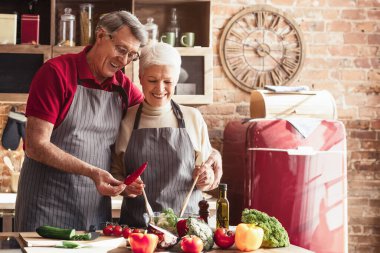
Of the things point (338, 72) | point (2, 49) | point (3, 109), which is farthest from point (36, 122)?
point (338, 72)

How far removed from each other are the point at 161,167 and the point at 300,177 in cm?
172

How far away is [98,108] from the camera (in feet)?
9.61

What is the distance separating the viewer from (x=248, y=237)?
230cm

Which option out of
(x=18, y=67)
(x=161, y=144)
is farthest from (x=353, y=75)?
(x=161, y=144)

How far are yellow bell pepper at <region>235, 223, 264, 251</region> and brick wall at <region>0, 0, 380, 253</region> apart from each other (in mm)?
2930

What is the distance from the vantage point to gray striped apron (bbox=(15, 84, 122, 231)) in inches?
113

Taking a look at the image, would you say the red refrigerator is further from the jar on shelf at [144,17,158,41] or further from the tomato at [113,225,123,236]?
the tomato at [113,225,123,236]

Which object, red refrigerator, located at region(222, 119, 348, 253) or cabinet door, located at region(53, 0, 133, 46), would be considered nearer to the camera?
red refrigerator, located at region(222, 119, 348, 253)

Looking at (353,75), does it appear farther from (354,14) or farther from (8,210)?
(8,210)

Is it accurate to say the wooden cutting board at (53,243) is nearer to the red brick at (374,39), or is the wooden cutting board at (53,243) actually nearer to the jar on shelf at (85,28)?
the jar on shelf at (85,28)

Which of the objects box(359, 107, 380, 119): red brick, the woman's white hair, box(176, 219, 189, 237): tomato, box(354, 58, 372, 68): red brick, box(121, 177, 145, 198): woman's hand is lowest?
box(176, 219, 189, 237): tomato

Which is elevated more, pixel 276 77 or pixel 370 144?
pixel 276 77

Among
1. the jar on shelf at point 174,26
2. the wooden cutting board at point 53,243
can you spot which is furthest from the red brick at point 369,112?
the wooden cutting board at point 53,243

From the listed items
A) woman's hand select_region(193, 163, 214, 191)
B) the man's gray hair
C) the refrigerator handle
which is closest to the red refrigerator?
the refrigerator handle
